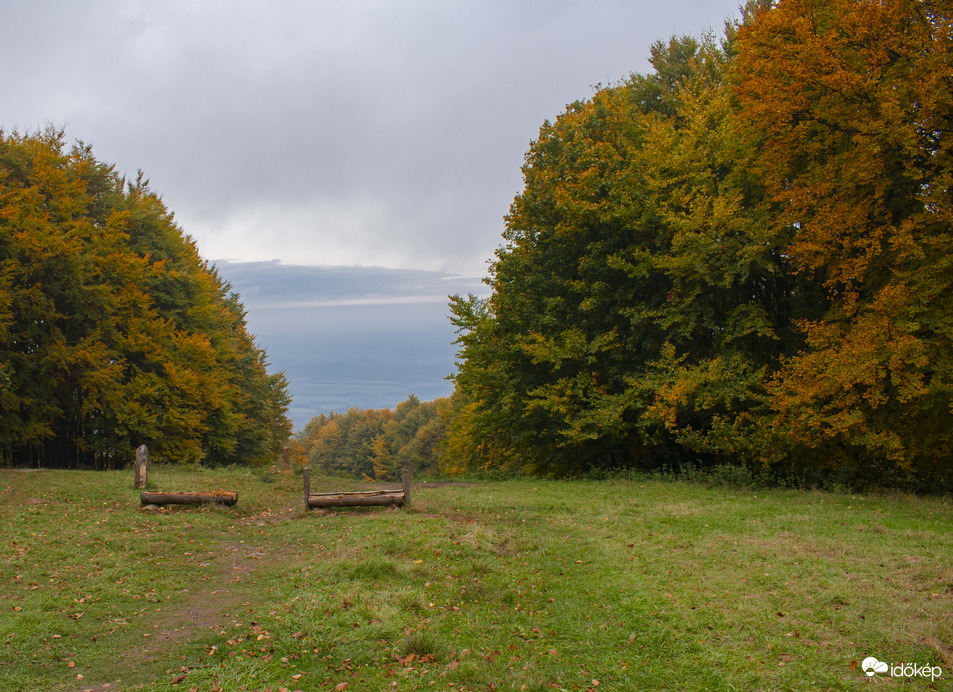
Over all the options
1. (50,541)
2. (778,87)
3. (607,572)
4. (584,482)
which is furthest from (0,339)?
(778,87)

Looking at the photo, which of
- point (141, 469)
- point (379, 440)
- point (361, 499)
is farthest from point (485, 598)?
point (379, 440)

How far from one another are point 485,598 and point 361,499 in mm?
8276

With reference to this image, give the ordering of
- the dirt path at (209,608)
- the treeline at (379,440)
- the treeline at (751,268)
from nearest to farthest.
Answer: the dirt path at (209,608) → the treeline at (751,268) → the treeline at (379,440)

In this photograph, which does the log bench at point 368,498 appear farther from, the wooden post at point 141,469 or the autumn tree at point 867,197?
the autumn tree at point 867,197

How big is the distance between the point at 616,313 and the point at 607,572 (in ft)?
47.7

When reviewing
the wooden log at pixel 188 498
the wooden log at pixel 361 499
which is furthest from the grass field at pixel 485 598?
the wooden log at pixel 361 499

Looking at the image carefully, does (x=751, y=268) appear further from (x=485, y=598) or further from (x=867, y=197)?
(x=485, y=598)

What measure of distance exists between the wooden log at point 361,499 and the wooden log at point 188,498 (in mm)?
2375

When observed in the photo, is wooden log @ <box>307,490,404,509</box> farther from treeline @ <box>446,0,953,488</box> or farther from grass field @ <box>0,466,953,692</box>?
treeline @ <box>446,0,953,488</box>

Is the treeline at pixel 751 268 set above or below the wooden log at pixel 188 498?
above

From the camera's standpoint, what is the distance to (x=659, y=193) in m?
21.1

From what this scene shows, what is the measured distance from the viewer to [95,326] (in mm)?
27656

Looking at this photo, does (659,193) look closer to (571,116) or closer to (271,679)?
(571,116)

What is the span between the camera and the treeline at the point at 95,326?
2497cm
